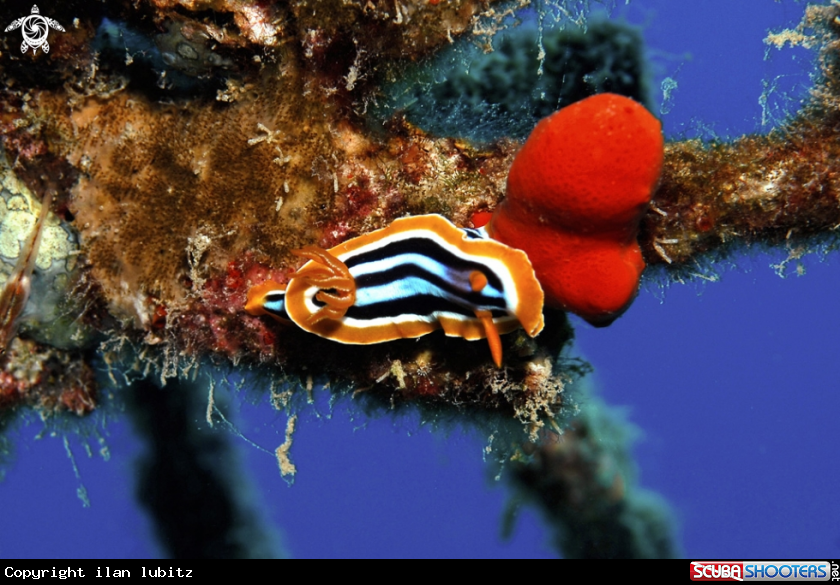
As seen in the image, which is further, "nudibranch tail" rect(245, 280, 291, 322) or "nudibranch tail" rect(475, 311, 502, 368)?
"nudibranch tail" rect(245, 280, 291, 322)

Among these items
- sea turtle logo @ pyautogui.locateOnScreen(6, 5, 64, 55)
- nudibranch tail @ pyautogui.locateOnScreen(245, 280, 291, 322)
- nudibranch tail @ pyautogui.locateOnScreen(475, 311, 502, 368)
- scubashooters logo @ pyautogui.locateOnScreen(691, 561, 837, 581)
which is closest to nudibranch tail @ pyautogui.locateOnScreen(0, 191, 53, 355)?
sea turtle logo @ pyautogui.locateOnScreen(6, 5, 64, 55)

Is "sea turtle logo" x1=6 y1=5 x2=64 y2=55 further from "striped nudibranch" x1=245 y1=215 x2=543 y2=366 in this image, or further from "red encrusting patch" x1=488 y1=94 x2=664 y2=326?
"red encrusting patch" x1=488 y1=94 x2=664 y2=326

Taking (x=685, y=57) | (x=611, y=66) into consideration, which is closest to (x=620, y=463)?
(x=611, y=66)

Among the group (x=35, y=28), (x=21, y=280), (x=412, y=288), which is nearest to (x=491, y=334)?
(x=412, y=288)

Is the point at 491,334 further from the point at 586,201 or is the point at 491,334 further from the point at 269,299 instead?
the point at 269,299

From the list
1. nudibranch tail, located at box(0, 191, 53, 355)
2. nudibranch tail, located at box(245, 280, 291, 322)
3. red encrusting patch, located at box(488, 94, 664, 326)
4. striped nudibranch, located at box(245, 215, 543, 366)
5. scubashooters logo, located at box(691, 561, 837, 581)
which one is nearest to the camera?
red encrusting patch, located at box(488, 94, 664, 326)

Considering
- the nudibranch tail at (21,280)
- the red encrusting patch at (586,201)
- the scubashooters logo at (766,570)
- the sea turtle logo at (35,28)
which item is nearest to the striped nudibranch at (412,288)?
the red encrusting patch at (586,201)

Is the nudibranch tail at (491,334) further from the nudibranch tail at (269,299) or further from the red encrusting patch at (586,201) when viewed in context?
the nudibranch tail at (269,299)
